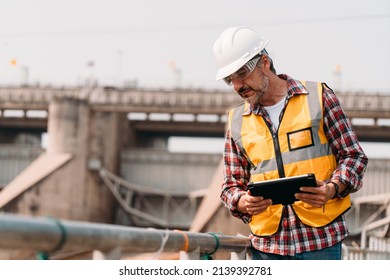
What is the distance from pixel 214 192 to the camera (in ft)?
76.0

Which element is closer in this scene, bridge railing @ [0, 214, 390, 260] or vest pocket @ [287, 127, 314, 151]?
bridge railing @ [0, 214, 390, 260]

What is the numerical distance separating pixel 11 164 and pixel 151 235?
84.9 feet

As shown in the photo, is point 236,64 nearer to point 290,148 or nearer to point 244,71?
point 244,71

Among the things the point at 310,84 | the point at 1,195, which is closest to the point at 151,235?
the point at 310,84

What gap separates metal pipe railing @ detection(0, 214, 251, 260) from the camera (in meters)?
1.67

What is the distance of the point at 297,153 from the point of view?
292 cm

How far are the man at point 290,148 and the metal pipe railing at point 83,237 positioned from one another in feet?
1.14

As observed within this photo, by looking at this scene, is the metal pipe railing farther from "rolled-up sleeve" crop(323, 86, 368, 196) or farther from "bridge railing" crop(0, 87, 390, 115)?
"bridge railing" crop(0, 87, 390, 115)

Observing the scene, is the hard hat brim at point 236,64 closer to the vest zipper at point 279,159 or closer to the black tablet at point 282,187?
the vest zipper at point 279,159

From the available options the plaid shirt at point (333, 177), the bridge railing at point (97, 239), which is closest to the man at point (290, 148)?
the plaid shirt at point (333, 177)

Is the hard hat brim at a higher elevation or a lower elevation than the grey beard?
higher

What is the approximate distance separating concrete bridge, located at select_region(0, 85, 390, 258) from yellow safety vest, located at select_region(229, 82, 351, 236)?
19.1 meters

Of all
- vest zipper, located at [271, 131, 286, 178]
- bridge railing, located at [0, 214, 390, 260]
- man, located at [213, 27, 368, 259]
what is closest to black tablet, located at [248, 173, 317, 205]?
man, located at [213, 27, 368, 259]

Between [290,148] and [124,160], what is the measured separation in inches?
937
